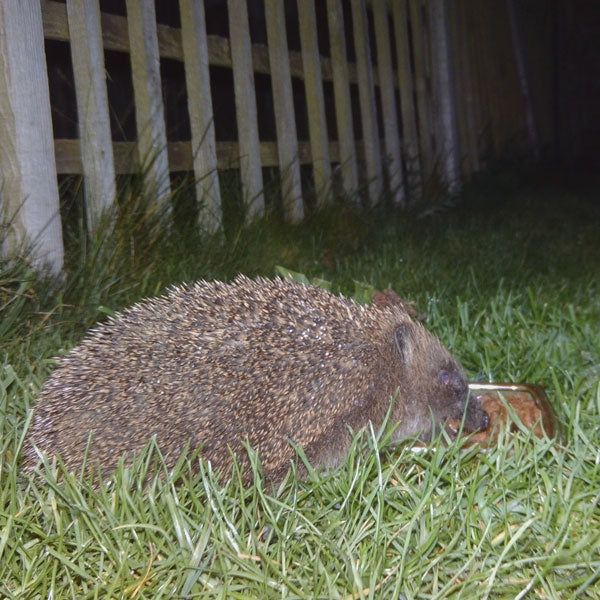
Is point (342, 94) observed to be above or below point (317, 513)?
above

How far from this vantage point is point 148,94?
420 centimetres

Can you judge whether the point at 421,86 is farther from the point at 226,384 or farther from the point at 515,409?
the point at 226,384

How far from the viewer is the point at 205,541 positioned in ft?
6.92

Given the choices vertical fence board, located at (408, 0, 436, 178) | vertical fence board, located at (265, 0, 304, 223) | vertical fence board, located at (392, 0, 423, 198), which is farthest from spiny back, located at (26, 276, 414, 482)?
vertical fence board, located at (408, 0, 436, 178)

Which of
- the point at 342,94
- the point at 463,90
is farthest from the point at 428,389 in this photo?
the point at 463,90

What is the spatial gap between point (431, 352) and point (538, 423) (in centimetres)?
49

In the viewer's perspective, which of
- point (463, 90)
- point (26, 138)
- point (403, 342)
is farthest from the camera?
point (463, 90)

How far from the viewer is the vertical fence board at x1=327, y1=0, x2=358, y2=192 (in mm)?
6125

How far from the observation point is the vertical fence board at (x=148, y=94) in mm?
4141

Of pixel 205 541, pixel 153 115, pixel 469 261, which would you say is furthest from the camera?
pixel 469 261

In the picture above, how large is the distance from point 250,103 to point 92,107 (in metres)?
1.41

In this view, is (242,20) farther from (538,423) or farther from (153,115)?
(538,423)

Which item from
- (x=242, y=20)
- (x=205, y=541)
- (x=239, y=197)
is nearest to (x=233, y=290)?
(x=205, y=541)

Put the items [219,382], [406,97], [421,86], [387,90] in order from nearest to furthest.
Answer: [219,382] → [387,90] → [406,97] → [421,86]
